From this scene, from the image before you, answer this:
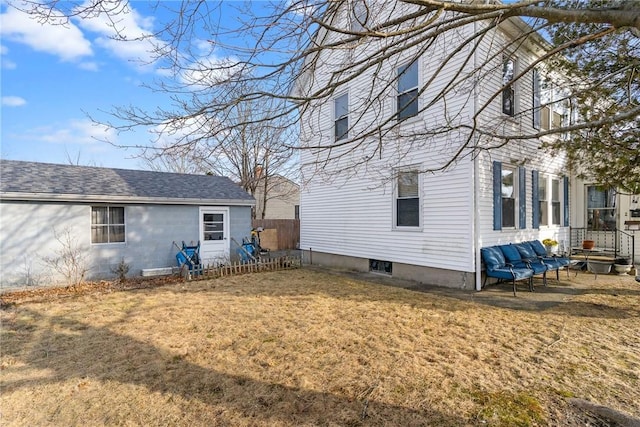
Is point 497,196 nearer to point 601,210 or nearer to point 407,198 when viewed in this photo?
point 407,198

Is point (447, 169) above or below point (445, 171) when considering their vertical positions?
above

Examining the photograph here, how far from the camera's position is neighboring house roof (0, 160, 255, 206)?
9133 mm

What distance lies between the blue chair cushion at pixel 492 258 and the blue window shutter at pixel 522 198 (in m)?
1.74

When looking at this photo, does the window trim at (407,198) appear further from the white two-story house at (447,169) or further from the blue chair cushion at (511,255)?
the blue chair cushion at (511,255)

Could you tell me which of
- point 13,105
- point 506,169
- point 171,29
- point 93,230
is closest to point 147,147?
point 171,29

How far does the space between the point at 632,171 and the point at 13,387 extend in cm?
1069

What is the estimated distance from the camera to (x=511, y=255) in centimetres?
821

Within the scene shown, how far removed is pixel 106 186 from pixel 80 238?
1789 millimetres

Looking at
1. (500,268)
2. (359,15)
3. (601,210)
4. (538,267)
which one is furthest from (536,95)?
(359,15)

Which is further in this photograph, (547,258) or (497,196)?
(547,258)

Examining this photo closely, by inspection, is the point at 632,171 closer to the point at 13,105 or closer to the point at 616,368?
the point at 616,368

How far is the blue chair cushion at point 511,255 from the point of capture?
816 centimetres

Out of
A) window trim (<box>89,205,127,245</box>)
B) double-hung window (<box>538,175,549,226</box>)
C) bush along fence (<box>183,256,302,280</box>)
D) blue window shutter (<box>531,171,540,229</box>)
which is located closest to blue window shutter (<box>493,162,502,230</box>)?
blue window shutter (<box>531,171,540,229</box>)

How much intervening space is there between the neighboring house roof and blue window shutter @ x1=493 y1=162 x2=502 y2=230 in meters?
8.33
